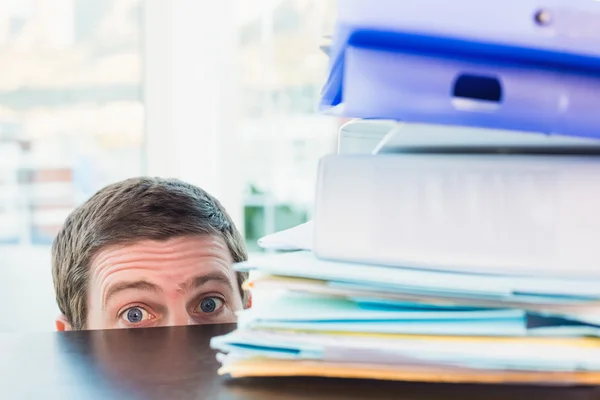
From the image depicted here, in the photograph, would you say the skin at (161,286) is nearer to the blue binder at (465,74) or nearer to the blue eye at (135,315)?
the blue eye at (135,315)

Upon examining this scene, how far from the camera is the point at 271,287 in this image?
38 cm

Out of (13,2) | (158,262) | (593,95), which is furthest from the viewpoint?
(13,2)

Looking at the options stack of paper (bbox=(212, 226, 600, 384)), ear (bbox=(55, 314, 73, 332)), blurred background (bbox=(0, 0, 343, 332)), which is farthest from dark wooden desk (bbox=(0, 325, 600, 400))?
blurred background (bbox=(0, 0, 343, 332))

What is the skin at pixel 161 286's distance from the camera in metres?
0.90

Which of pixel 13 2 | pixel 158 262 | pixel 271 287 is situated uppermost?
pixel 13 2

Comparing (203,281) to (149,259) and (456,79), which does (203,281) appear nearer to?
(149,259)

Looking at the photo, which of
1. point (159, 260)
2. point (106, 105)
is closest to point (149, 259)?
point (159, 260)

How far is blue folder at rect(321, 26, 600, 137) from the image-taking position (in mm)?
339

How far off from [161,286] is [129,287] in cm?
5

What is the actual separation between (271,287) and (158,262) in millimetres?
580

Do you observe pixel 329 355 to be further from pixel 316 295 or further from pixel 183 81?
pixel 183 81

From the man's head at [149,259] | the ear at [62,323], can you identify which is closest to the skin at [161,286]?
the man's head at [149,259]

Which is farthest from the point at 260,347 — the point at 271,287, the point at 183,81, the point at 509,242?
the point at 183,81

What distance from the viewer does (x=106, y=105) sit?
2246 mm
